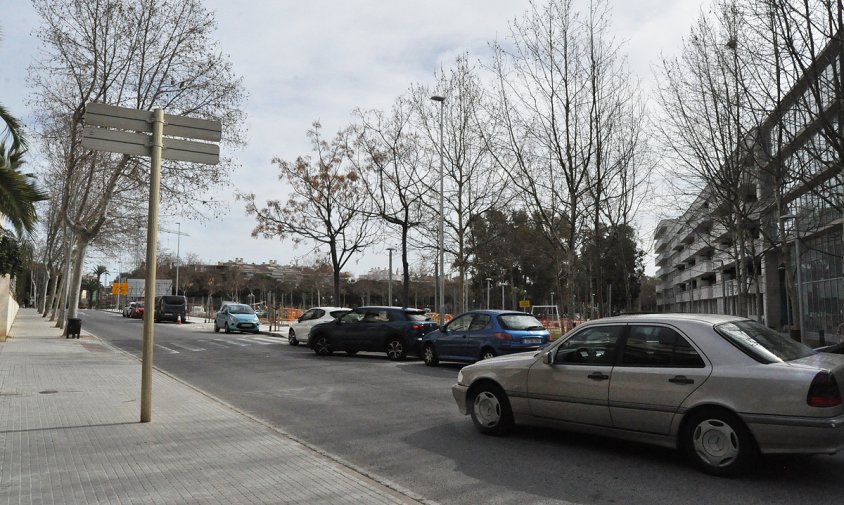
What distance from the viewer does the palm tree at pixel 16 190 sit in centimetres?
1216

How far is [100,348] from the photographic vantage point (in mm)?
20828

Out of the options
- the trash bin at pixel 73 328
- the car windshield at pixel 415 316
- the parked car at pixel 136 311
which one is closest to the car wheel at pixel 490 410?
the car windshield at pixel 415 316

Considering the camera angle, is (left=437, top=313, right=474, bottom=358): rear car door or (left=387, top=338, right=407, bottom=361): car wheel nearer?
(left=437, top=313, right=474, bottom=358): rear car door

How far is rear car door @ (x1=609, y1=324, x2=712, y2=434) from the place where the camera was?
19.3 ft

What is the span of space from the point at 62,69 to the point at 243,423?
19.9m

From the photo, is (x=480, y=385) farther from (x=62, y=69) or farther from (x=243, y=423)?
(x=62, y=69)

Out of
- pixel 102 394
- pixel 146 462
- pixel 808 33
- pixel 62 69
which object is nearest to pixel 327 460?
pixel 146 462

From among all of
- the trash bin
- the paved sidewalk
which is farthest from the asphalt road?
the trash bin

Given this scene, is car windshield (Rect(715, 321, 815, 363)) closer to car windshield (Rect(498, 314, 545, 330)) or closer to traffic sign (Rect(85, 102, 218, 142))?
traffic sign (Rect(85, 102, 218, 142))

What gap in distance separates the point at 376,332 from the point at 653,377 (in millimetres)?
12803

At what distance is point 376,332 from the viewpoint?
18297 millimetres

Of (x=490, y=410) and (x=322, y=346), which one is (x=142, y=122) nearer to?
(x=490, y=410)

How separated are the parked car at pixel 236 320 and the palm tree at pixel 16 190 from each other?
2025 centimetres

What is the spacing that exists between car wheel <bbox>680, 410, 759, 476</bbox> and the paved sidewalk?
9.01ft
